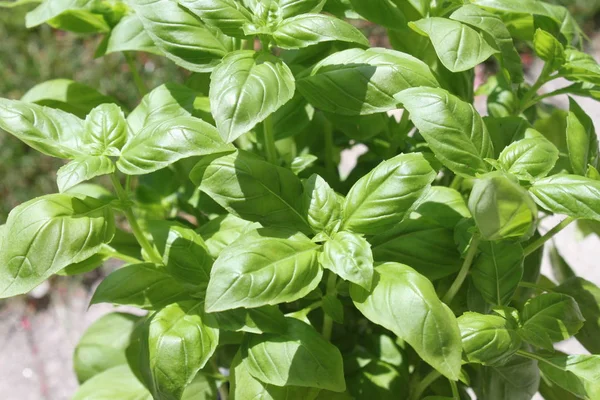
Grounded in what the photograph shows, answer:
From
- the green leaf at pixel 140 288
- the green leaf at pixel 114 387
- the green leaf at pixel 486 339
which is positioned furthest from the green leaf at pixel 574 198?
the green leaf at pixel 114 387

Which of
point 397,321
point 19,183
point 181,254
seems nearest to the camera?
point 397,321

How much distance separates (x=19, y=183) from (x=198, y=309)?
4.30 feet

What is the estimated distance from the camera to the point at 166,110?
0.66 meters

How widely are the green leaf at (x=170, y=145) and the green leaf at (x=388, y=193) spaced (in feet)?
0.40

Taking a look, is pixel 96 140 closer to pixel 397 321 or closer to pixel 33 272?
pixel 33 272

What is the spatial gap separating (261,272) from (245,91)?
14cm

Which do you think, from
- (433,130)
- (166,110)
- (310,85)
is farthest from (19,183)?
(433,130)

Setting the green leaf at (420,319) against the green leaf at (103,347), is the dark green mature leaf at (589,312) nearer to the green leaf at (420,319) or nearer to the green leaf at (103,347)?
the green leaf at (420,319)

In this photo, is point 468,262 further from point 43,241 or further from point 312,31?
point 43,241

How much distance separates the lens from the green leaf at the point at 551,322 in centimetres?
58

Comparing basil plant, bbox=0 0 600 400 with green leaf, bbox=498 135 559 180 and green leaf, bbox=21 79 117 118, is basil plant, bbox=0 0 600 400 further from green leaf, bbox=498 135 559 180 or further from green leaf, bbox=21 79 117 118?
green leaf, bbox=21 79 117 118

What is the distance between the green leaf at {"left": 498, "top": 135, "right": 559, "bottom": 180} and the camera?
1.83ft

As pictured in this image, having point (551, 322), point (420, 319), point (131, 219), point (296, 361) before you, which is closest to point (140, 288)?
point (131, 219)

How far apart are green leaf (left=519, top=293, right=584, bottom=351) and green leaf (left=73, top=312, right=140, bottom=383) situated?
0.48m
